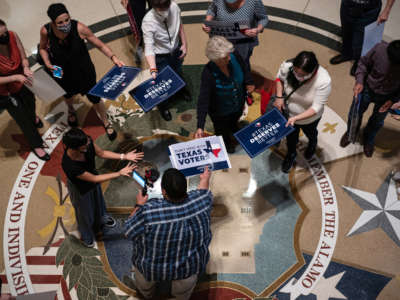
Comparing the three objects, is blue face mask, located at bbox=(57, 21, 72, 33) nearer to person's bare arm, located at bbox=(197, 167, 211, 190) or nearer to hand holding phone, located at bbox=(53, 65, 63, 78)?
hand holding phone, located at bbox=(53, 65, 63, 78)

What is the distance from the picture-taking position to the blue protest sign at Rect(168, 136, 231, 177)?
10.7ft

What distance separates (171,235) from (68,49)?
2.55 metres

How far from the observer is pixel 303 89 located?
3.31 m

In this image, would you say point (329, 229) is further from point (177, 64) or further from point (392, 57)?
point (177, 64)

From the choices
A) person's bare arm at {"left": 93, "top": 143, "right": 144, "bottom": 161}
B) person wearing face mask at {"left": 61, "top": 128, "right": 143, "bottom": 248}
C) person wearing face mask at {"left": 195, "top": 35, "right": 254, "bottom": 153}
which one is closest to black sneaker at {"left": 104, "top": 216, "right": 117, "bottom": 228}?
person wearing face mask at {"left": 61, "top": 128, "right": 143, "bottom": 248}

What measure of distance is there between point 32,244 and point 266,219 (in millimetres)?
2905

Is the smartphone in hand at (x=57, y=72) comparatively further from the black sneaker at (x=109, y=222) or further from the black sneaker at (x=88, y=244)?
the black sneaker at (x=88, y=244)

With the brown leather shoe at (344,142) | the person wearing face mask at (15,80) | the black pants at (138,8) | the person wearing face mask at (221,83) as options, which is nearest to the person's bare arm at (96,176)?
the person wearing face mask at (221,83)

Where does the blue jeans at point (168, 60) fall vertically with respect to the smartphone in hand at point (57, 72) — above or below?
below

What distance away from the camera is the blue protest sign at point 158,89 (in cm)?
377

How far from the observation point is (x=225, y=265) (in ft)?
12.5

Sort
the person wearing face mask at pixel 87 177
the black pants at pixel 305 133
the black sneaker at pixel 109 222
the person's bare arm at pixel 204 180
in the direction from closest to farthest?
the person wearing face mask at pixel 87 177 → the person's bare arm at pixel 204 180 → the black pants at pixel 305 133 → the black sneaker at pixel 109 222

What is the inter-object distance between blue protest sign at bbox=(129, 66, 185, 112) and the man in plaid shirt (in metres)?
1.45

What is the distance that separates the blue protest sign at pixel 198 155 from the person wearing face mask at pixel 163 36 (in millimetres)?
1166
